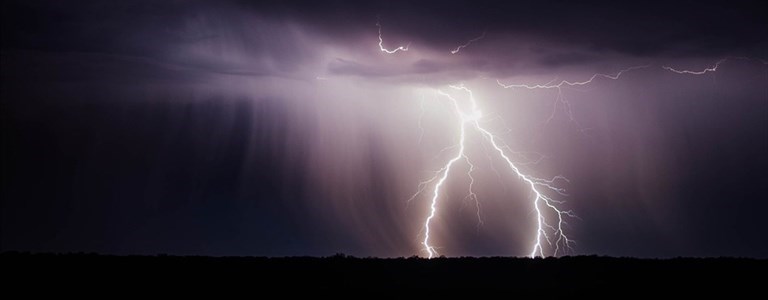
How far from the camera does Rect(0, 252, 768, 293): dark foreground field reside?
14688 mm

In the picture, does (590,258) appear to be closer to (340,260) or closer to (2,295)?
(340,260)

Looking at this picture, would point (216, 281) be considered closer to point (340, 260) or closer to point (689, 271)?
point (340, 260)

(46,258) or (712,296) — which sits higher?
(46,258)

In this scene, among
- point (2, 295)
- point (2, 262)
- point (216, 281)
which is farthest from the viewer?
point (2, 262)

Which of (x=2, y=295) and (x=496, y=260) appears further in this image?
(x=496, y=260)

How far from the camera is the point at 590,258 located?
61.3ft

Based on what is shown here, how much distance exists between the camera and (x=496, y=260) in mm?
18125

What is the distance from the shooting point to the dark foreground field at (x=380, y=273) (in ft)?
48.2

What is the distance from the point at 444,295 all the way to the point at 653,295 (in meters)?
3.50

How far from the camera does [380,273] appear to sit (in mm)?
16344

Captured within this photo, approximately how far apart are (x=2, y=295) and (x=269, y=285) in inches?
170

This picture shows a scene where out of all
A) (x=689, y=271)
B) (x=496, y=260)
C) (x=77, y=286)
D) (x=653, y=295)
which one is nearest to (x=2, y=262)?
(x=77, y=286)

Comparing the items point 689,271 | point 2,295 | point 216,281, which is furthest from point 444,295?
point 2,295

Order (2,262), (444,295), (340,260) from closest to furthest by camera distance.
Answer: (444,295) < (2,262) < (340,260)
